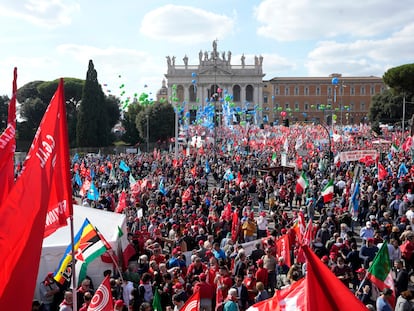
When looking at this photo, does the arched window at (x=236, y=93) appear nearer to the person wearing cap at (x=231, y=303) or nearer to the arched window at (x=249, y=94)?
the arched window at (x=249, y=94)

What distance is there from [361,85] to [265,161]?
3138 inches

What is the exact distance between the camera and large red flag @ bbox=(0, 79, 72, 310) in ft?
13.2

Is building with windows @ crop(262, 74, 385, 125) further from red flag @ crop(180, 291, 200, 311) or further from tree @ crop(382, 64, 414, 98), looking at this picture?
red flag @ crop(180, 291, 200, 311)

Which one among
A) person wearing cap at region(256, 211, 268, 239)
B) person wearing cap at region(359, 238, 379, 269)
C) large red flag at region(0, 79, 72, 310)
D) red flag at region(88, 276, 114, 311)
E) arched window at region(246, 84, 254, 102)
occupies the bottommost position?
person wearing cap at region(256, 211, 268, 239)

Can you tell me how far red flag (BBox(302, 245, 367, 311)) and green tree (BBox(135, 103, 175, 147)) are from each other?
55.9 m

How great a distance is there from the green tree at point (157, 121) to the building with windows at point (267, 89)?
30922mm

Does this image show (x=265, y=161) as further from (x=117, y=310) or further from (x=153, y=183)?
(x=117, y=310)

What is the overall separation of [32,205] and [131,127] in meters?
61.7

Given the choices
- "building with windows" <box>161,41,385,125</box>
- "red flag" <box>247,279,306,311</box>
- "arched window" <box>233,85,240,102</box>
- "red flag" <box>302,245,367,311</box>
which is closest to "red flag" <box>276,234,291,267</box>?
"red flag" <box>247,279,306,311</box>

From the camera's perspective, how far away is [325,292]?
12.9 ft

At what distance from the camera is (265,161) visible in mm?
30484

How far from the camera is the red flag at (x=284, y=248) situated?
9.41 m

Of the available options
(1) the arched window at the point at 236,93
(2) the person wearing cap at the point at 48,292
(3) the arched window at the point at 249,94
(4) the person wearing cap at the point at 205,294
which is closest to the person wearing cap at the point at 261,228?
(4) the person wearing cap at the point at 205,294

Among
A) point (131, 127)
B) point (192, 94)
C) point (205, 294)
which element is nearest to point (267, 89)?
point (192, 94)
